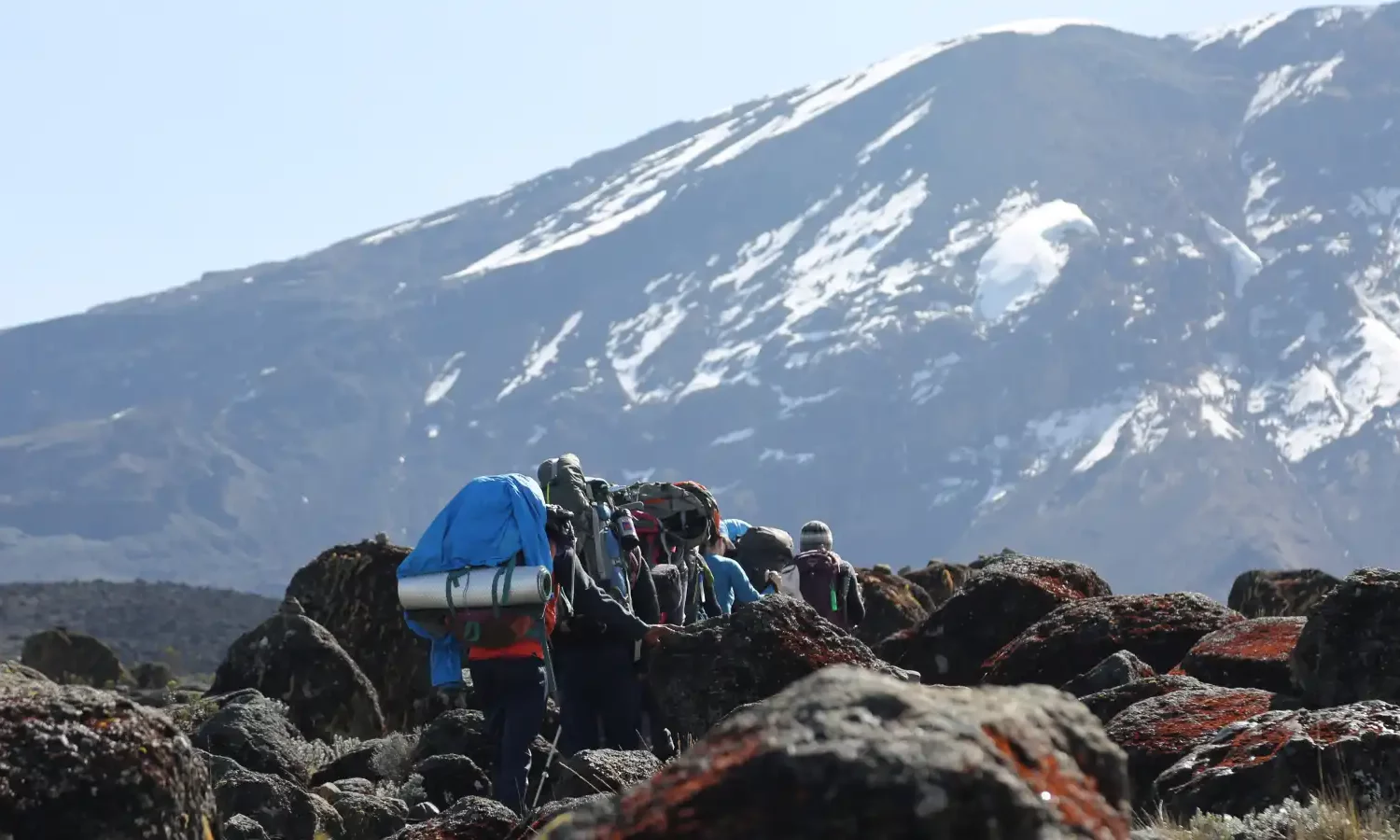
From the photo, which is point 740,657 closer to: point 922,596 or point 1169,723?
point 1169,723

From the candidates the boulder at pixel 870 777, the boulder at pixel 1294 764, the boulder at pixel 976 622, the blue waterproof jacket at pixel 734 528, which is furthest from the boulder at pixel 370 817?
the blue waterproof jacket at pixel 734 528

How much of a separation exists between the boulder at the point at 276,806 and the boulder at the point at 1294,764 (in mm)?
4033

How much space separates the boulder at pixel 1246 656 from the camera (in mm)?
10305

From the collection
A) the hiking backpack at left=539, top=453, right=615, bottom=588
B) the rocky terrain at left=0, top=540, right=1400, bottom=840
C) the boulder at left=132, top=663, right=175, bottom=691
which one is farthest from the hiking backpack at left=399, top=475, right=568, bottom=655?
the boulder at left=132, top=663, right=175, bottom=691

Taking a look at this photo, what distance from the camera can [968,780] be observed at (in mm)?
3131

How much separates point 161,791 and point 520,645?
414 centimetres

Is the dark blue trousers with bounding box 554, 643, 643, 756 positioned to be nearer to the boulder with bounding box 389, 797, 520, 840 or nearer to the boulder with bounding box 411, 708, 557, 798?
the boulder with bounding box 411, 708, 557, 798

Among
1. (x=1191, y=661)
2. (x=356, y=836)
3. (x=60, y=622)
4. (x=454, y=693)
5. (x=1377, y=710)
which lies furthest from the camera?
(x=60, y=622)

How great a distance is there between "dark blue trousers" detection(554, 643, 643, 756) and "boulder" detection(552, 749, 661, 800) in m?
2.14

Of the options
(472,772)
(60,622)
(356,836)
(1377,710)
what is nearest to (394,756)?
(472,772)

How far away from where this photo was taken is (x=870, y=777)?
3123 mm

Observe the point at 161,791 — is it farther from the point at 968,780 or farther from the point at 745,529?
the point at 745,529

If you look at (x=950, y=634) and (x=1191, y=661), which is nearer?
(x=1191, y=661)

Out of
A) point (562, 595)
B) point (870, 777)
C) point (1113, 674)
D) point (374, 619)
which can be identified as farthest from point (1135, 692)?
point (374, 619)
